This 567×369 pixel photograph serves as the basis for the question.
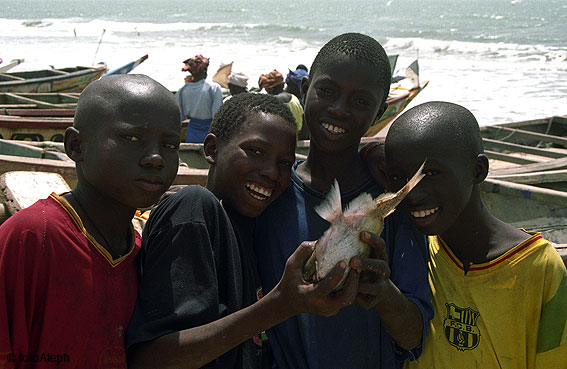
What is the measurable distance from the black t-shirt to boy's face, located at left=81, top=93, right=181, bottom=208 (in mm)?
70

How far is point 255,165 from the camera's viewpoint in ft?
5.27

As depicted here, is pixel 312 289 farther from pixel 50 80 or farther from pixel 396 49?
pixel 396 49

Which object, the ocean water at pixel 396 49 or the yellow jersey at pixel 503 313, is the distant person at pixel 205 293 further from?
the ocean water at pixel 396 49

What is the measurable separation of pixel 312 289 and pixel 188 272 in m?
0.32

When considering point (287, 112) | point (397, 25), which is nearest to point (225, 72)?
point (287, 112)

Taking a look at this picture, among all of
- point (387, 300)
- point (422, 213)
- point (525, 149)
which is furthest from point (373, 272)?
point (525, 149)

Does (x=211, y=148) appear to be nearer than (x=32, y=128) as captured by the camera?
Yes

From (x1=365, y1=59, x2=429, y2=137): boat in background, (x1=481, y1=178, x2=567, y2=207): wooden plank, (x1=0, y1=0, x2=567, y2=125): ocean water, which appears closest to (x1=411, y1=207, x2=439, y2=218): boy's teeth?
(x1=481, y1=178, x2=567, y2=207): wooden plank

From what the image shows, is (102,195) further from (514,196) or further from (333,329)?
(514,196)

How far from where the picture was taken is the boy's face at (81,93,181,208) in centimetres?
136

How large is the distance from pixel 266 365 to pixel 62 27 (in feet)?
170

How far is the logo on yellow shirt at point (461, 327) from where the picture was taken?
1.66 meters

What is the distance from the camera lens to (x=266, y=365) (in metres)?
1.59

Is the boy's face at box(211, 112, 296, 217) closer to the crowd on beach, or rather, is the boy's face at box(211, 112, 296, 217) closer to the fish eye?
the crowd on beach
